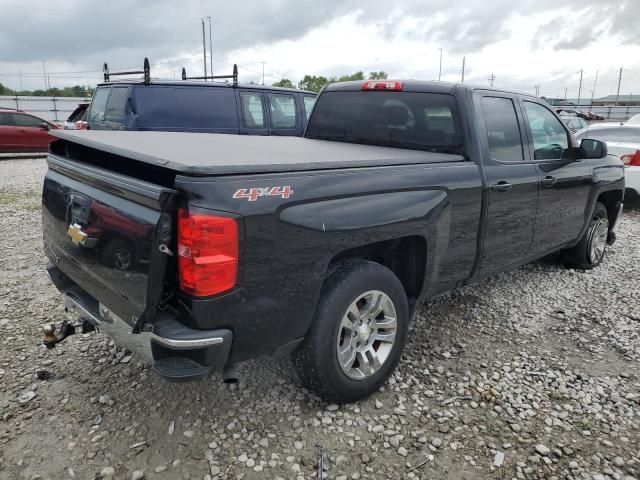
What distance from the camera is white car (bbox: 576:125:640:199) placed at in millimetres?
8125

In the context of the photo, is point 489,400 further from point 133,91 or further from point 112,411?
point 133,91

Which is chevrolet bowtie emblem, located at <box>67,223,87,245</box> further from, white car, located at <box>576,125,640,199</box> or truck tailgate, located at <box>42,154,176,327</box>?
white car, located at <box>576,125,640,199</box>

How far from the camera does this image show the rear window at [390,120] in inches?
140

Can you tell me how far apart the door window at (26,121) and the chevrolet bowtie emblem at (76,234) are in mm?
13677

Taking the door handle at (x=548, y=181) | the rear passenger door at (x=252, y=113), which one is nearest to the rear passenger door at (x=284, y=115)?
the rear passenger door at (x=252, y=113)

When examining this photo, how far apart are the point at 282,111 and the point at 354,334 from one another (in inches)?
262

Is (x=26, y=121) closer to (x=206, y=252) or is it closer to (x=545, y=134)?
(x=545, y=134)

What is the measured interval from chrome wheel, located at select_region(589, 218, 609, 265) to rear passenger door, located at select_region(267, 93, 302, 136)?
5.18 meters

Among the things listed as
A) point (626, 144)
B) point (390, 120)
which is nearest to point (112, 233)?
point (390, 120)

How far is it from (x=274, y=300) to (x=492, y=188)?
1898 mm

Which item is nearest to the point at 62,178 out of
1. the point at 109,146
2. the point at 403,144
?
the point at 109,146

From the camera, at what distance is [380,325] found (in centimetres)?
296

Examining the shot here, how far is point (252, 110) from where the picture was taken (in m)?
8.50

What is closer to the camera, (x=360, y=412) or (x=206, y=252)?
(x=206, y=252)
